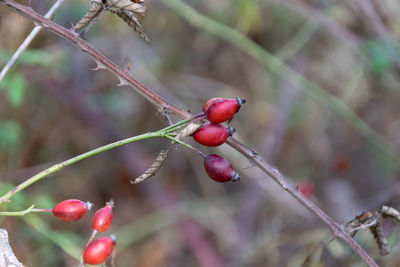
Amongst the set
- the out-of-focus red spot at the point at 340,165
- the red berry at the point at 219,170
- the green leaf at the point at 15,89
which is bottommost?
the red berry at the point at 219,170

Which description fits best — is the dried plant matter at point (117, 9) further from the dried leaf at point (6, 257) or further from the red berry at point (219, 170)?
the dried leaf at point (6, 257)

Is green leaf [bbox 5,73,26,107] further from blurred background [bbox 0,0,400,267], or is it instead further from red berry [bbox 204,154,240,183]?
red berry [bbox 204,154,240,183]

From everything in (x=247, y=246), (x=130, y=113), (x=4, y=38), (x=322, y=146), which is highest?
(x=130, y=113)

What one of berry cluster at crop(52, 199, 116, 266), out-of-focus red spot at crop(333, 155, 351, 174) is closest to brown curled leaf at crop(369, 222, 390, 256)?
berry cluster at crop(52, 199, 116, 266)

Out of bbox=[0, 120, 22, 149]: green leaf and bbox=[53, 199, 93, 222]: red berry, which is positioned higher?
bbox=[0, 120, 22, 149]: green leaf

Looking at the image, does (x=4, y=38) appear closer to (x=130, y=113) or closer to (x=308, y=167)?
(x=130, y=113)

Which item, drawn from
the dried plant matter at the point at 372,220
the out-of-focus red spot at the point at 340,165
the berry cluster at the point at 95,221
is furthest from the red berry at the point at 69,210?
the out-of-focus red spot at the point at 340,165

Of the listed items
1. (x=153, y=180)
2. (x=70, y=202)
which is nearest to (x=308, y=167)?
(x=153, y=180)
